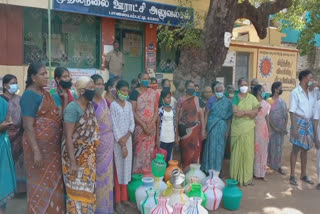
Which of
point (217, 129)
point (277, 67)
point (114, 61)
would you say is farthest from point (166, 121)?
point (277, 67)

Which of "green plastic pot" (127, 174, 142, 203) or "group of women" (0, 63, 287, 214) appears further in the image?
"green plastic pot" (127, 174, 142, 203)

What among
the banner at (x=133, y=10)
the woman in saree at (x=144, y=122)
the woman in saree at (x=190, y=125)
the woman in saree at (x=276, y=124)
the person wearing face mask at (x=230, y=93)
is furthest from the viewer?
the banner at (x=133, y=10)

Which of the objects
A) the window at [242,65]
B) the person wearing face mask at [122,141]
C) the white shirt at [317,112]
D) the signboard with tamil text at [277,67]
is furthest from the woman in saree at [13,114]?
the signboard with tamil text at [277,67]

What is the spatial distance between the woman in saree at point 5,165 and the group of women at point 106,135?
0.01m

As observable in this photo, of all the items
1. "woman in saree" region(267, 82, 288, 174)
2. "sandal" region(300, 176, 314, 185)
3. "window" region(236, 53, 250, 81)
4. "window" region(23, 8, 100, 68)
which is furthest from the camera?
"window" region(236, 53, 250, 81)

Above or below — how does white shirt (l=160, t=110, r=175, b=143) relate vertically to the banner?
below

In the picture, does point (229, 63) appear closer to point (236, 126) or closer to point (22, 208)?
point (236, 126)

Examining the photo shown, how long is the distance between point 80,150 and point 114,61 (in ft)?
17.7

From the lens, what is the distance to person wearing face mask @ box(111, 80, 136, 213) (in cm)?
405

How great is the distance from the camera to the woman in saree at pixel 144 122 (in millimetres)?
4523

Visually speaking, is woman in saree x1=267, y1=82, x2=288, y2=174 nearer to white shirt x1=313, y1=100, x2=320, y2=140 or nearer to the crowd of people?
the crowd of people

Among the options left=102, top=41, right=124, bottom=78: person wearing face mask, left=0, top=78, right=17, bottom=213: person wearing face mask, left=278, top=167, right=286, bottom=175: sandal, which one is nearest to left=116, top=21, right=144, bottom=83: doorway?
left=102, top=41, right=124, bottom=78: person wearing face mask

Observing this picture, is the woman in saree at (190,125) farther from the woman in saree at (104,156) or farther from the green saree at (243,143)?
the woman in saree at (104,156)

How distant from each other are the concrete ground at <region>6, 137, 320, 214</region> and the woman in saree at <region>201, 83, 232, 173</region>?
636 millimetres
